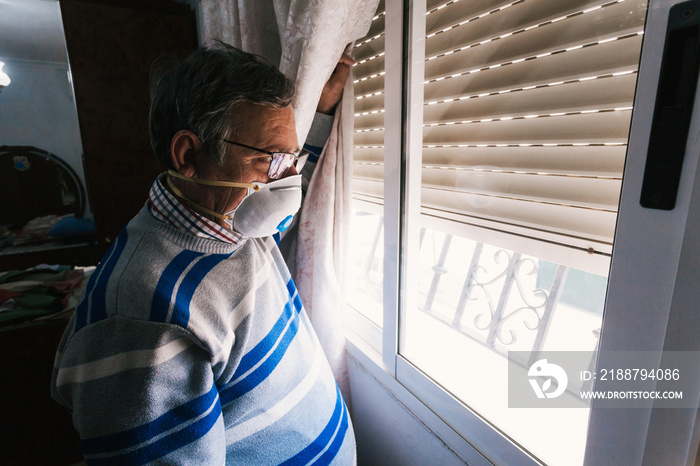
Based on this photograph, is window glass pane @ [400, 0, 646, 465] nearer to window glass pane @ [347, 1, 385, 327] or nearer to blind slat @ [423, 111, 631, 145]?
blind slat @ [423, 111, 631, 145]

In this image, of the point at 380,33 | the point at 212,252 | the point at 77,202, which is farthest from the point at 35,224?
the point at 380,33

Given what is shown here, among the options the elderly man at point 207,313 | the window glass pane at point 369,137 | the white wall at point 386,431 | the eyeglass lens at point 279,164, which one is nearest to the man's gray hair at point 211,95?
the elderly man at point 207,313

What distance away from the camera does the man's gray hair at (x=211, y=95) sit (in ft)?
2.19

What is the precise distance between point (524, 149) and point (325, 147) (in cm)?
62

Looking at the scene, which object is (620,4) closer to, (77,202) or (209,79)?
(209,79)

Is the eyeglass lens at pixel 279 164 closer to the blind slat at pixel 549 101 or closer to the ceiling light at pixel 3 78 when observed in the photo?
the blind slat at pixel 549 101

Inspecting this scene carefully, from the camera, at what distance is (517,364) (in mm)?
1011

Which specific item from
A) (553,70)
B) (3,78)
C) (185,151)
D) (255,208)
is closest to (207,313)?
(255,208)

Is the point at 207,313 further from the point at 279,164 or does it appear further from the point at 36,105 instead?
the point at 36,105

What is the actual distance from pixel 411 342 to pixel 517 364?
0.33 metres

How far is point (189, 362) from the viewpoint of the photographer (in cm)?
56

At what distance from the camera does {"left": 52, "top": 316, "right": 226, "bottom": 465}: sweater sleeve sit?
502 mm

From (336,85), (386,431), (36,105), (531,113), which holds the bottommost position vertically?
(386,431)

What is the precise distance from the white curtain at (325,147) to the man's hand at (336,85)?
0.02m
